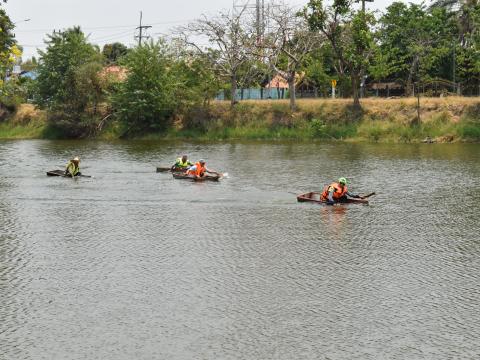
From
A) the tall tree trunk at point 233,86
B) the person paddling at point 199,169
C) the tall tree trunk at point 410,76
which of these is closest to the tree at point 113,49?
the tall tree trunk at point 233,86

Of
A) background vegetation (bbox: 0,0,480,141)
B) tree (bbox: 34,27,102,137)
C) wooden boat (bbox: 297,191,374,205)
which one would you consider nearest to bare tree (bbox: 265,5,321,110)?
background vegetation (bbox: 0,0,480,141)

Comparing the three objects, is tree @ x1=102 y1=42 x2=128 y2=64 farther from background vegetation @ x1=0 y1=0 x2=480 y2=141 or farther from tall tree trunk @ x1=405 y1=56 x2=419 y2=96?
tall tree trunk @ x1=405 y1=56 x2=419 y2=96

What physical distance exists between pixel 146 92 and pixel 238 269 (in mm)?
55589

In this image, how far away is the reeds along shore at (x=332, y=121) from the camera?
6912 cm

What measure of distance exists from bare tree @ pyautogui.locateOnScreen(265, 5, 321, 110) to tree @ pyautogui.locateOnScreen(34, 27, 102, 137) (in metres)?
19.6

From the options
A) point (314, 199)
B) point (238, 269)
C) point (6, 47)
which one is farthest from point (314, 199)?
point (6, 47)

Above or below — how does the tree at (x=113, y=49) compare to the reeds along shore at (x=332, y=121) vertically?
above

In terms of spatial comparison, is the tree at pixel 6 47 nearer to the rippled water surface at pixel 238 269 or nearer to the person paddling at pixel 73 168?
the rippled water surface at pixel 238 269

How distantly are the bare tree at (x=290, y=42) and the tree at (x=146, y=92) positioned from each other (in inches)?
427

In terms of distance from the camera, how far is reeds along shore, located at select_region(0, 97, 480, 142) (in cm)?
6912

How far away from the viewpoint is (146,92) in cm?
7731

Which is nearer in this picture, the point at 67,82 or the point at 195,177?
the point at 195,177

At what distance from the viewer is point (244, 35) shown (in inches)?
3068

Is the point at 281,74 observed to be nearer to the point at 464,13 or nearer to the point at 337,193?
the point at 464,13
